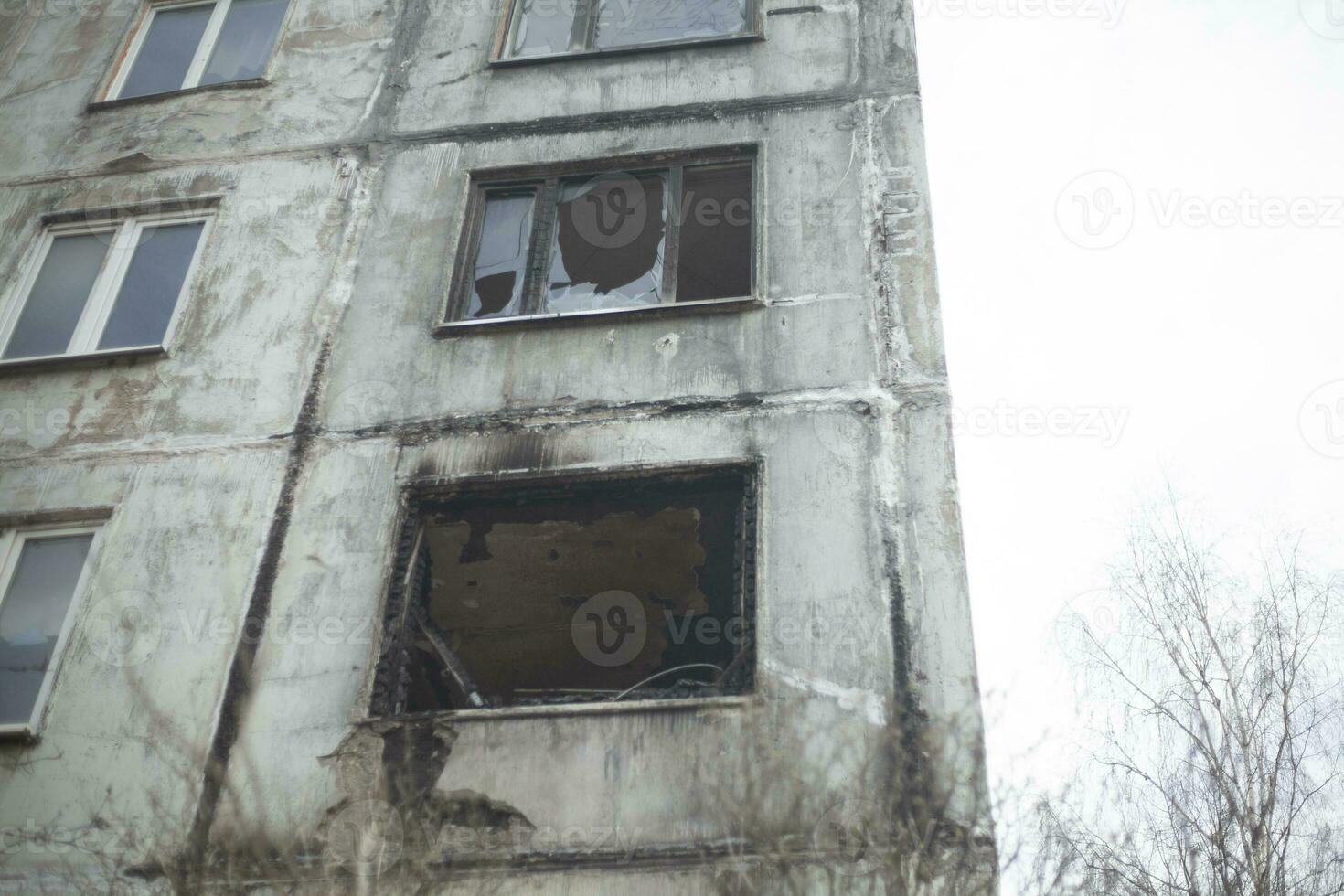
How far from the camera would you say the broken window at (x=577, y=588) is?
745 cm

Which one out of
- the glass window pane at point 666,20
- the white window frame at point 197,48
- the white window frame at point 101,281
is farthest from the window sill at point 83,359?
the glass window pane at point 666,20

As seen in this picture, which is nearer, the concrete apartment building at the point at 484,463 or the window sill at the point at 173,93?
the concrete apartment building at the point at 484,463

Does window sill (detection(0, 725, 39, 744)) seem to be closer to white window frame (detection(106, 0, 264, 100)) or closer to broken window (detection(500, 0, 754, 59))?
white window frame (detection(106, 0, 264, 100))

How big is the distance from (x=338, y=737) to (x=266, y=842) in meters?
0.64

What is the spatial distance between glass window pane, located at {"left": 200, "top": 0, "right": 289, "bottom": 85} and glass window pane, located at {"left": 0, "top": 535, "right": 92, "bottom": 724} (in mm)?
4777

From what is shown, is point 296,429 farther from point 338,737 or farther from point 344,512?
point 338,737

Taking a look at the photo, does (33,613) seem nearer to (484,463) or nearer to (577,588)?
(484,463)

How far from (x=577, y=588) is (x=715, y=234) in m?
2.73

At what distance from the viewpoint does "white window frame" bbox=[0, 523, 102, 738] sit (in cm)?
728

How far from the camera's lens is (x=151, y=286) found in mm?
9516

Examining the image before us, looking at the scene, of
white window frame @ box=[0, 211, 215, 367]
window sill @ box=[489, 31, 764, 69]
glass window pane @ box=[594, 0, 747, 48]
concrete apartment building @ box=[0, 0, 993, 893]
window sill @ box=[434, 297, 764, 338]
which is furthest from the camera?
glass window pane @ box=[594, 0, 747, 48]

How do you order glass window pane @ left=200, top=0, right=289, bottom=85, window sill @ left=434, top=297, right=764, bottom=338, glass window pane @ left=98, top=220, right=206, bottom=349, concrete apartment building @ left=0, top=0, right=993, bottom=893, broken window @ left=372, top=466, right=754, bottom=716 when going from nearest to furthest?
concrete apartment building @ left=0, top=0, right=993, bottom=893 < broken window @ left=372, top=466, right=754, bottom=716 < window sill @ left=434, top=297, right=764, bottom=338 < glass window pane @ left=98, top=220, right=206, bottom=349 < glass window pane @ left=200, top=0, right=289, bottom=85

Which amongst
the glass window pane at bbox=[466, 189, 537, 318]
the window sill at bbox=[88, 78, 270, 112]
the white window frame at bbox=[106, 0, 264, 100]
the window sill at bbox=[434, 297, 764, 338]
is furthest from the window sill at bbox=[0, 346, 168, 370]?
the white window frame at bbox=[106, 0, 264, 100]

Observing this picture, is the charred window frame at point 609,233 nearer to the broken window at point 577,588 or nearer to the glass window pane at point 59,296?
the broken window at point 577,588
